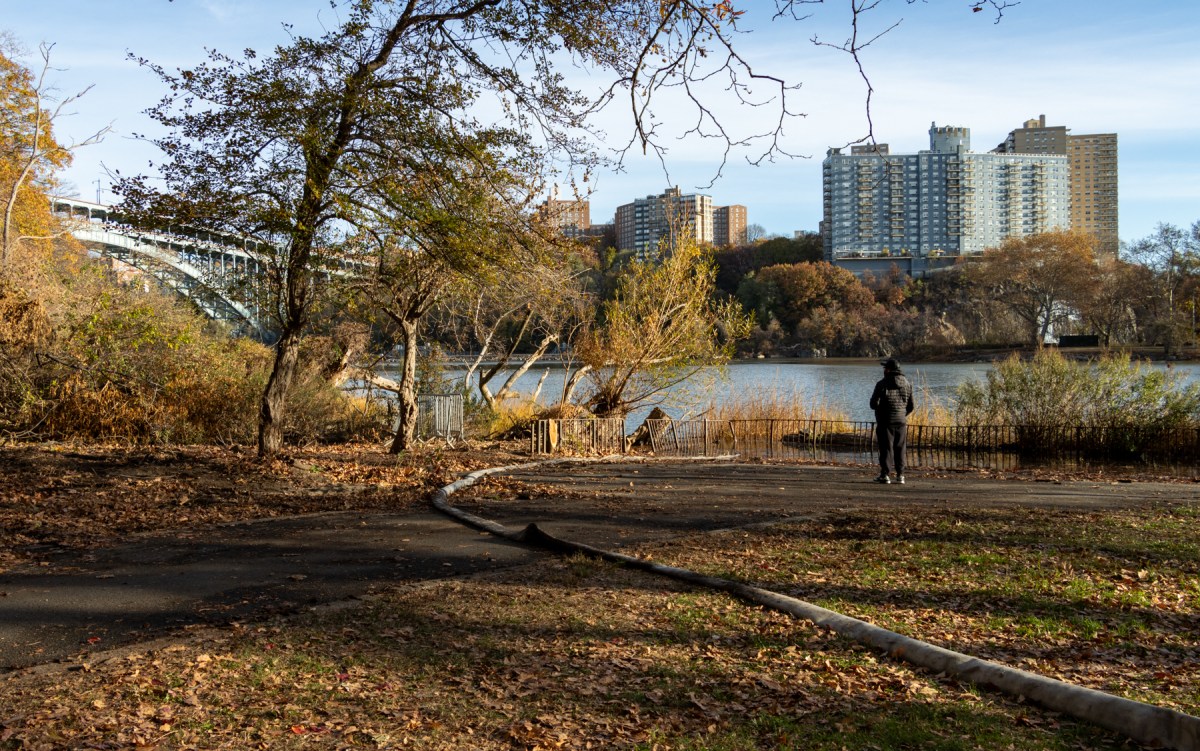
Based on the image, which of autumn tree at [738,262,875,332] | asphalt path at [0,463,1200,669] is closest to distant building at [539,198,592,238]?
asphalt path at [0,463,1200,669]

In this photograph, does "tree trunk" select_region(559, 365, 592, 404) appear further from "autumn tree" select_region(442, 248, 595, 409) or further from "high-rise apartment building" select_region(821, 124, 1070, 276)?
"high-rise apartment building" select_region(821, 124, 1070, 276)

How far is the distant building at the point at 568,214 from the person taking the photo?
57.1ft

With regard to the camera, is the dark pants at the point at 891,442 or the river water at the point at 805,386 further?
the river water at the point at 805,386

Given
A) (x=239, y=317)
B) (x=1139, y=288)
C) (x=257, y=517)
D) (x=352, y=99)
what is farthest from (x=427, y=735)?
(x=1139, y=288)

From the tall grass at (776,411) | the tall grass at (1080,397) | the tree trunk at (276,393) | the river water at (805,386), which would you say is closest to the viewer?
the tree trunk at (276,393)

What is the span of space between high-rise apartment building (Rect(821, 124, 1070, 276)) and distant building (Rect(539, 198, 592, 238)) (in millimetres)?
76820

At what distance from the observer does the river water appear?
26609 millimetres

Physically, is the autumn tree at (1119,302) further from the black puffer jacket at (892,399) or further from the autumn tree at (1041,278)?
the black puffer jacket at (892,399)

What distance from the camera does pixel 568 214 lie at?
61.1 feet

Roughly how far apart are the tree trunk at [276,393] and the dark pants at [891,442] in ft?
31.7

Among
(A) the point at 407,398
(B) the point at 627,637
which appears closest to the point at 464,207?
(A) the point at 407,398

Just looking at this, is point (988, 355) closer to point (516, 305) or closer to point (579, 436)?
point (579, 436)

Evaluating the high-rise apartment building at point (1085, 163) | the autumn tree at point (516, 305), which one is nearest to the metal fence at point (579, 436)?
the autumn tree at point (516, 305)

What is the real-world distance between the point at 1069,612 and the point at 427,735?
4817 millimetres
